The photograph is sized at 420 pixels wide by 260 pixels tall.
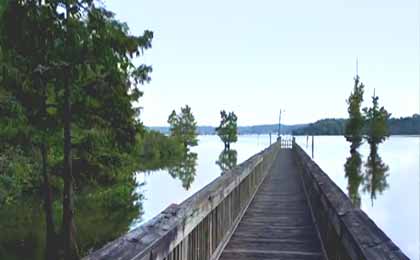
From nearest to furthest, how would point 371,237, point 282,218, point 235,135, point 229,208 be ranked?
point 371,237, point 229,208, point 282,218, point 235,135

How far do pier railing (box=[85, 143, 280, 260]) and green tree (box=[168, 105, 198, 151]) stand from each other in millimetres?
79084

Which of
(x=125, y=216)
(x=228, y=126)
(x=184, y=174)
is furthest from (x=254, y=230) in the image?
(x=228, y=126)

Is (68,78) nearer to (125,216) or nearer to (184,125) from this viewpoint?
(125,216)

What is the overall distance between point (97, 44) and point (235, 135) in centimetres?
9089

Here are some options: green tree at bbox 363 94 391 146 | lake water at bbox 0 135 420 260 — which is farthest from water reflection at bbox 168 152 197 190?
green tree at bbox 363 94 391 146

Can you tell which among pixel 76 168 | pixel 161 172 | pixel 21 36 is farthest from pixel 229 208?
pixel 161 172

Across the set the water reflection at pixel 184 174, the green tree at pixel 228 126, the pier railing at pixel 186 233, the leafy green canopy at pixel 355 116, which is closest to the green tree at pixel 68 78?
the pier railing at pixel 186 233

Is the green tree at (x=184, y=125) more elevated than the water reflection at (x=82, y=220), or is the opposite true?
the green tree at (x=184, y=125)

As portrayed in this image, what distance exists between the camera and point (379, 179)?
3791cm

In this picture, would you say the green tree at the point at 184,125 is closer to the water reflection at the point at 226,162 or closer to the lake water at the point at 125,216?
the water reflection at the point at 226,162

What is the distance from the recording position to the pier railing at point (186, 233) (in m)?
2.28

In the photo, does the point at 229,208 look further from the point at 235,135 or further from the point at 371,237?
the point at 235,135

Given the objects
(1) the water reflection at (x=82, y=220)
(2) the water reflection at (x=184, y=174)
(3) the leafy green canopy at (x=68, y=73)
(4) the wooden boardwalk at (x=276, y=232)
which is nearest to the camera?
(4) the wooden boardwalk at (x=276, y=232)

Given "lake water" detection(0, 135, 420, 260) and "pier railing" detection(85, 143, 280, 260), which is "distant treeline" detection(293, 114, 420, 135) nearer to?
"lake water" detection(0, 135, 420, 260)
